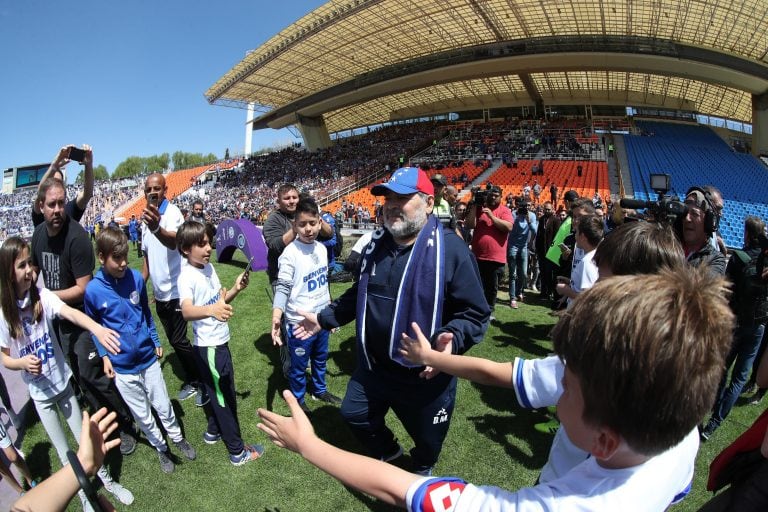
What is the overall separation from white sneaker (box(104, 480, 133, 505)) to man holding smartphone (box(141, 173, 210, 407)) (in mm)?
1114

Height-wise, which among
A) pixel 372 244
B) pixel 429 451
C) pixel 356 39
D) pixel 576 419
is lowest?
pixel 429 451

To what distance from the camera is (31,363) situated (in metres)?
2.25

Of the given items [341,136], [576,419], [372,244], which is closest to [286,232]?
[372,244]

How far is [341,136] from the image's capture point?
45.6 m

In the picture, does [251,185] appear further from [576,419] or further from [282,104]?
[576,419]

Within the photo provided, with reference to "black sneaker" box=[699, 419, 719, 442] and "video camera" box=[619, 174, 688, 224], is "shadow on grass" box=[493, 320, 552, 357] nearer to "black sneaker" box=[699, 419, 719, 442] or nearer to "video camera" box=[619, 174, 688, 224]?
"black sneaker" box=[699, 419, 719, 442]

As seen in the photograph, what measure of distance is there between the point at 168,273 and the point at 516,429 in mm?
3648

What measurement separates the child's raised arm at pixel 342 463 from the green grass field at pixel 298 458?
5.96 ft

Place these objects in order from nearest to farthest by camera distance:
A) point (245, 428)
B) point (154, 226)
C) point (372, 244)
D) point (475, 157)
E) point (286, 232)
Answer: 1. point (372, 244)
2. point (154, 226)
3. point (245, 428)
4. point (286, 232)
5. point (475, 157)

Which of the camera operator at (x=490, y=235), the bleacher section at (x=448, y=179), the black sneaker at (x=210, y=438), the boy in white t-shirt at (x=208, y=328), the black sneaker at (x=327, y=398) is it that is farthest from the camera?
the bleacher section at (x=448, y=179)

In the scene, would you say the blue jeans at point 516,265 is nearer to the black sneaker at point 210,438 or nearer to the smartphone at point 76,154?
the black sneaker at point 210,438

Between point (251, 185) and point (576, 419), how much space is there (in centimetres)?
3862

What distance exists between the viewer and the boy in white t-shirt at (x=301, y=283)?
3307 mm

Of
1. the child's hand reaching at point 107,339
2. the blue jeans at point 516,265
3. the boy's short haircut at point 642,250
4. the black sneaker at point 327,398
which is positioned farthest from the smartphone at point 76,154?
the blue jeans at point 516,265
